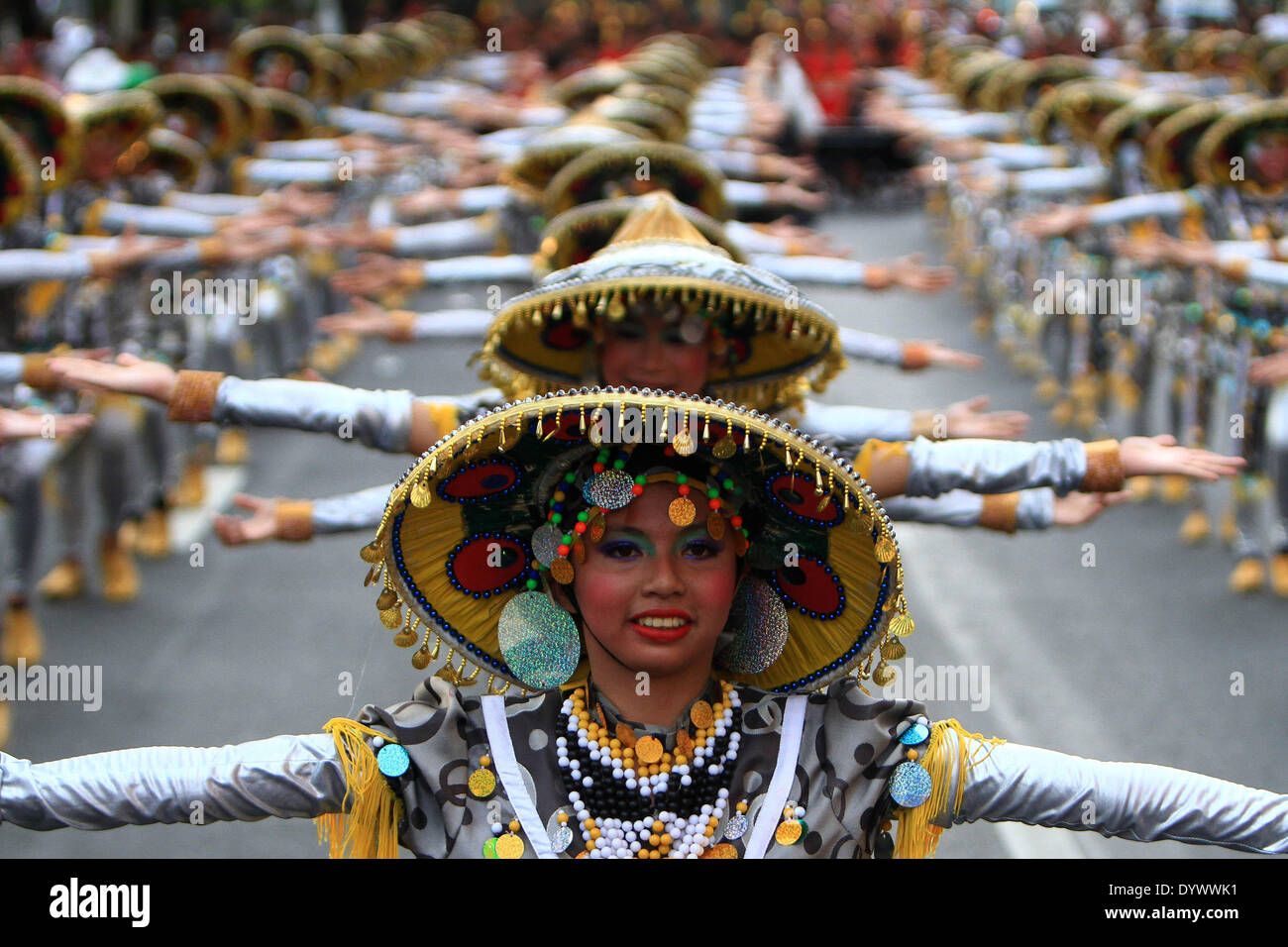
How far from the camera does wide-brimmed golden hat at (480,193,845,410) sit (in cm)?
372

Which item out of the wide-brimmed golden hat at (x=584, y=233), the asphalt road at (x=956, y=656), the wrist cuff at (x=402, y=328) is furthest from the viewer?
the wrist cuff at (x=402, y=328)

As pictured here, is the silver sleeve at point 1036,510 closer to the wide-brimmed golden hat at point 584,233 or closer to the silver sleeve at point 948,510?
the silver sleeve at point 948,510

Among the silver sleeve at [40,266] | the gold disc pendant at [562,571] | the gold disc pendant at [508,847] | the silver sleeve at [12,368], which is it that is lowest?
the gold disc pendant at [508,847]

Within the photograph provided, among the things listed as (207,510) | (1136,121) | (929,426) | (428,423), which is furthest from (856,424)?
(1136,121)

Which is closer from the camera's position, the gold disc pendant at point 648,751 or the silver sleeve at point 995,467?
the gold disc pendant at point 648,751

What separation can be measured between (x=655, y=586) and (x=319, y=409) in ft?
6.43

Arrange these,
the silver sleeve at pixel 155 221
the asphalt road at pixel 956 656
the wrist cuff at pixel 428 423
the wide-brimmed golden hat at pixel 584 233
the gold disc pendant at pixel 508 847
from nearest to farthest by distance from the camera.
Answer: the gold disc pendant at pixel 508 847, the wrist cuff at pixel 428 423, the asphalt road at pixel 956 656, the wide-brimmed golden hat at pixel 584 233, the silver sleeve at pixel 155 221

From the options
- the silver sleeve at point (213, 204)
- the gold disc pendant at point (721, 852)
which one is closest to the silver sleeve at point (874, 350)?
the gold disc pendant at point (721, 852)

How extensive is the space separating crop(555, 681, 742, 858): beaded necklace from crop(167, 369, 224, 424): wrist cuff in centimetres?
187

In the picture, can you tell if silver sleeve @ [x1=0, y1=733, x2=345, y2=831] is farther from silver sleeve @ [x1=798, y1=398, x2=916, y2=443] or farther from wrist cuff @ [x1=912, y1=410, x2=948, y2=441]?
wrist cuff @ [x1=912, y1=410, x2=948, y2=441]

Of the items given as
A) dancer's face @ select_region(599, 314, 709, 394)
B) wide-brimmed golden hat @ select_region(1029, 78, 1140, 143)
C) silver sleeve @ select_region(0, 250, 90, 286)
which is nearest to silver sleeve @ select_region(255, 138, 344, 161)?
wide-brimmed golden hat @ select_region(1029, 78, 1140, 143)

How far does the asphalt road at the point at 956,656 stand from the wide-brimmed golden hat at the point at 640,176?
75.9 inches

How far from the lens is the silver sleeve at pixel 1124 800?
234 centimetres
